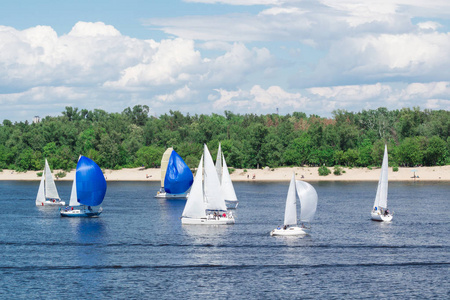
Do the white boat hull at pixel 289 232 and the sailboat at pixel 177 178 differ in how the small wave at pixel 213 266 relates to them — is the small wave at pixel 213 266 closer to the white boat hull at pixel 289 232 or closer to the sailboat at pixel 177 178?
the white boat hull at pixel 289 232

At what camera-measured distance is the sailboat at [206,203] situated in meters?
98.9

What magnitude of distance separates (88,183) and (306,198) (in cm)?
4182

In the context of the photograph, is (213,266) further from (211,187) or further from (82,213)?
(82,213)

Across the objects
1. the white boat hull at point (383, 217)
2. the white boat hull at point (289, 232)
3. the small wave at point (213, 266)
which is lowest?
the small wave at point (213, 266)

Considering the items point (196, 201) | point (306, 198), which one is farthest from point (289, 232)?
point (196, 201)

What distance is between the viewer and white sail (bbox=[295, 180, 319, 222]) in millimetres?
87756

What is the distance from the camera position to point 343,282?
6438cm

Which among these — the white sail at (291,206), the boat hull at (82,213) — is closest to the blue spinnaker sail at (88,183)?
the boat hull at (82,213)

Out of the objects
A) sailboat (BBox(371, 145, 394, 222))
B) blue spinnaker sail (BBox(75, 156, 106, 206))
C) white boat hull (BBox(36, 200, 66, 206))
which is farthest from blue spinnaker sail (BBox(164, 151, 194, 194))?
sailboat (BBox(371, 145, 394, 222))

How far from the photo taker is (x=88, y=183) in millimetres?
110688

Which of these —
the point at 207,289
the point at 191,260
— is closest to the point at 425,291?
the point at 207,289

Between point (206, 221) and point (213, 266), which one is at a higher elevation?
point (206, 221)

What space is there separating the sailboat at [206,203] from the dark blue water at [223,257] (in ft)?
6.82

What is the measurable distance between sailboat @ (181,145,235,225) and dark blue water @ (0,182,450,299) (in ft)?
6.82
